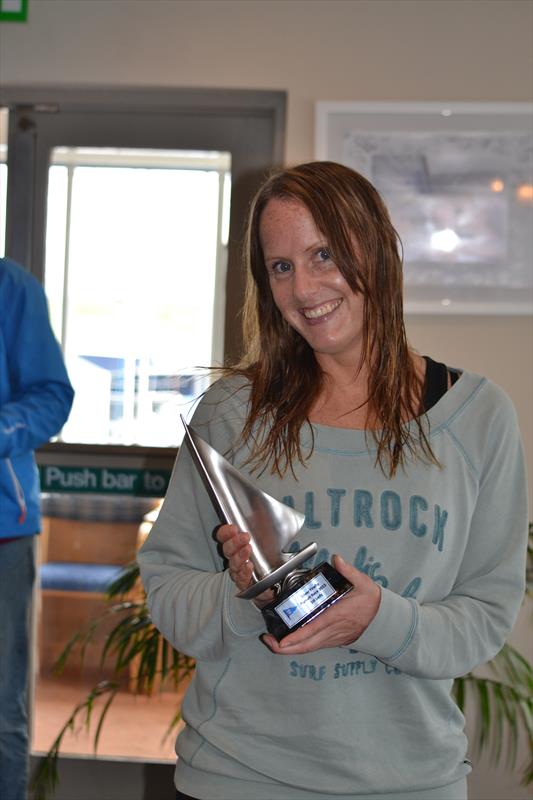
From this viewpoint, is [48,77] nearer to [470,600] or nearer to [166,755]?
[166,755]

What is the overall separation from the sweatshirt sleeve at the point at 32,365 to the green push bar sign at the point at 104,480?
2.53 ft

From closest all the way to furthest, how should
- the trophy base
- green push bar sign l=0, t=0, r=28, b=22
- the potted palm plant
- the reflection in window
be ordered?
the trophy base, the potted palm plant, green push bar sign l=0, t=0, r=28, b=22, the reflection in window

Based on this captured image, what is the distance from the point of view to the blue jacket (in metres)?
2.33

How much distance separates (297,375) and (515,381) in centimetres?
183

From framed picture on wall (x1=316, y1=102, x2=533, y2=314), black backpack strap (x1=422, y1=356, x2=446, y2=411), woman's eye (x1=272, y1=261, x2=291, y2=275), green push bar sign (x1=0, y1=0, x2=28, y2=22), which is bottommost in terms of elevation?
black backpack strap (x1=422, y1=356, x2=446, y2=411)

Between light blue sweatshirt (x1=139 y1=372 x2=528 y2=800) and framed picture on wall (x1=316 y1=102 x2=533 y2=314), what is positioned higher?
framed picture on wall (x1=316 y1=102 x2=533 y2=314)

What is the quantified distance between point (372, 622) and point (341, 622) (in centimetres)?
3

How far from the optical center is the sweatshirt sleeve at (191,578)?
1.10m

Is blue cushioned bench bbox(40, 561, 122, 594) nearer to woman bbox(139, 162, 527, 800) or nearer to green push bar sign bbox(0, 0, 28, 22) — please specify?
green push bar sign bbox(0, 0, 28, 22)

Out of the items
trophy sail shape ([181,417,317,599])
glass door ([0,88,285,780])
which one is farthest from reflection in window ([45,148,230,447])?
trophy sail shape ([181,417,317,599])

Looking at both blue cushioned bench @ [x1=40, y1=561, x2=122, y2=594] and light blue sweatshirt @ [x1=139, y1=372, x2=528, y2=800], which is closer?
light blue sweatshirt @ [x1=139, y1=372, x2=528, y2=800]

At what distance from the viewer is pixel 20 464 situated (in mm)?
2402

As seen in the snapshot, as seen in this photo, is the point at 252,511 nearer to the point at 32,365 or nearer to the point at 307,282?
the point at 307,282

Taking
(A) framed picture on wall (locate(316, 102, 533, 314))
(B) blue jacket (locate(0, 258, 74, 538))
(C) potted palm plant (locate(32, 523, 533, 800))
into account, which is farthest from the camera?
(A) framed picture on wall (locate(316, 102, 533, 314))
